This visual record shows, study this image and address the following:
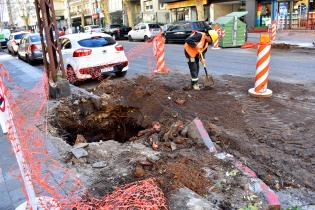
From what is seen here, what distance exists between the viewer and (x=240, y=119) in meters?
6.49

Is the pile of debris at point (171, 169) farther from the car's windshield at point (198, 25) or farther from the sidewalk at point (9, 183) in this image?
the car's windshield at point (198, 25)

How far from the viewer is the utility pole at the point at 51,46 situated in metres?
7.82

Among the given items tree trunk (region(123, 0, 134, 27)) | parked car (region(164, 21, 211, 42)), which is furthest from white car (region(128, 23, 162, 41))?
tree trunk (region(123, 0, 134, 27))

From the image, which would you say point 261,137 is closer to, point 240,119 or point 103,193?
point 240,119

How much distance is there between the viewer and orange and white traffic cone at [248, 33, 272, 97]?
771cm

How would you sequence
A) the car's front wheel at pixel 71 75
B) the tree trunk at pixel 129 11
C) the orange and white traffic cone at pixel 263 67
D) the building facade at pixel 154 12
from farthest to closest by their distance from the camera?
the tree trunk at pixel 129 11 < the building facade at pixel 154 12 < the car's front wheel at pixel 71 75 < the orange and white traffic cone at pixel 263 67

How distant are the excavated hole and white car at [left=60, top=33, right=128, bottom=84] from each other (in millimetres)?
2726

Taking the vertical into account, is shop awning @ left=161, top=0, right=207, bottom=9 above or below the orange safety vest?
above

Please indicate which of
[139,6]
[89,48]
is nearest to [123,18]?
[139,6]

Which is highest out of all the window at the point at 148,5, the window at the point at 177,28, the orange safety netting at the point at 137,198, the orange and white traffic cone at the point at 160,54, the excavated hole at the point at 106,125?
the window at the point at 148,5

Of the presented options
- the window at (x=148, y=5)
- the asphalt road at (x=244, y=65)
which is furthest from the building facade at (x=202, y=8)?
the asphalt road at (x=244, y=65)

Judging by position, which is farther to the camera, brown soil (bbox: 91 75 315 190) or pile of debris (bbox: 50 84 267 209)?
brown soil (bbox: 91 75 315 190)

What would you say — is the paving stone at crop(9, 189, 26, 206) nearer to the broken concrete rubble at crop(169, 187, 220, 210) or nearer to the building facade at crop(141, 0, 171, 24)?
the broken concrete rubble at crop(169, 187, 220, 210)

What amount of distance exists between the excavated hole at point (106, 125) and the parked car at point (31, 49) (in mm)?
10294
